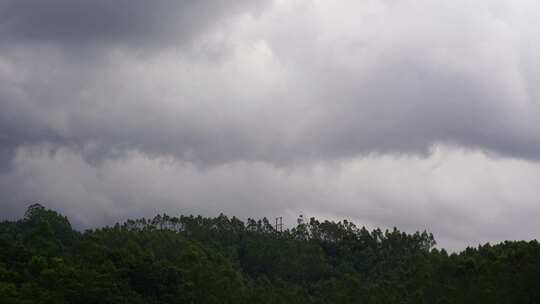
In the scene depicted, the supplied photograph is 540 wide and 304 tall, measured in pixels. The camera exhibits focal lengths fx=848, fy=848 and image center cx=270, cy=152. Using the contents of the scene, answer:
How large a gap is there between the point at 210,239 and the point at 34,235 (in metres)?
50.9

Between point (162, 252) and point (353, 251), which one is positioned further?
point (353, 251)

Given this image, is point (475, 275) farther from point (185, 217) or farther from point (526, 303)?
point (185, 217)

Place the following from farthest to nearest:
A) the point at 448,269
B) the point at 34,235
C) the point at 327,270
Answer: the point at 327,270 < the point at 34,235 < the point at 448,269

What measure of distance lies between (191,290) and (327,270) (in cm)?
6661

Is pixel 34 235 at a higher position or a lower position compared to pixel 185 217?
lower

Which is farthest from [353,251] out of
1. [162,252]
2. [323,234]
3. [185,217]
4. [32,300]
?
[32,300]

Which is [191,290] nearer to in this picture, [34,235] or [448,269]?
[448,269]

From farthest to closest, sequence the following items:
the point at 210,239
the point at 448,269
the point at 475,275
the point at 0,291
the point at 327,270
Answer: the point at 210,239
the point at 327,270
the point at 448,269
the point at 475,275
the point at 0,291

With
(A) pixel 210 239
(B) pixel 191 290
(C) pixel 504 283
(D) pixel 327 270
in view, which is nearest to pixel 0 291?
(B) pixel 191 290

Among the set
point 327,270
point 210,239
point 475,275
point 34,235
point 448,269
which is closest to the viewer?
point 475,275

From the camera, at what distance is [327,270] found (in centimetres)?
15062

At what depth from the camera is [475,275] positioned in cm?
8556

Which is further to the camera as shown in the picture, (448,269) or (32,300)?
(448,269)

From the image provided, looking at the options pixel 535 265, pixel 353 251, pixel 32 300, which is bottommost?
pixel 32 300
